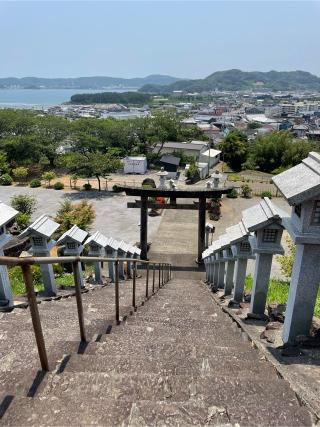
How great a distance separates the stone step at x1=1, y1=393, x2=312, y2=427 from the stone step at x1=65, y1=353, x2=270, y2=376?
2.09 feet

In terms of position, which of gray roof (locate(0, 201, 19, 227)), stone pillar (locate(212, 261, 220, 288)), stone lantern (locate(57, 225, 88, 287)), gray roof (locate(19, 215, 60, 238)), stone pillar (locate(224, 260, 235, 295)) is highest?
gray roof (locate(0, 201, 19, 227))

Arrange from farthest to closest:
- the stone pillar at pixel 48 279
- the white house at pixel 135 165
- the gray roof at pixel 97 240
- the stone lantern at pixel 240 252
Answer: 1. the white house at pixel 135 165
2. the gray roof at pixel 97 240
3. the stone pillar at pixel 48 279
4. the stone lantern at pixel 240 252

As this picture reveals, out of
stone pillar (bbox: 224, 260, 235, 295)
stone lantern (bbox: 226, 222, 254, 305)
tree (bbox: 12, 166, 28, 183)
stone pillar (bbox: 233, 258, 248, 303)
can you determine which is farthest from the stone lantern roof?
tree (bbox: 12, 166, 28, 183)

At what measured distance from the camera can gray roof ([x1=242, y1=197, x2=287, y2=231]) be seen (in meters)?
6.28

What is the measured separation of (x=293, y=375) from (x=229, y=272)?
18.6 feet


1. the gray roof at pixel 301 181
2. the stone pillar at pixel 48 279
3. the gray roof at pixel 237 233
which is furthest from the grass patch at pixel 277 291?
the gray roof at pixel 301 181

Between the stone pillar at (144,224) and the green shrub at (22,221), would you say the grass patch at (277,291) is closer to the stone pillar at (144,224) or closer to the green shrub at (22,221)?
the stone pillar at (144,224)

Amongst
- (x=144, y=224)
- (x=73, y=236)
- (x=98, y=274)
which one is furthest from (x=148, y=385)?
(x=144, y=224)

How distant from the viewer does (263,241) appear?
6578 millimetres

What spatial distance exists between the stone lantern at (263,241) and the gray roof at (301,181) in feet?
3.71

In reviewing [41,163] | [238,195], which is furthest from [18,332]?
[41,163]

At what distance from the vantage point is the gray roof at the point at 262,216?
20.6ft

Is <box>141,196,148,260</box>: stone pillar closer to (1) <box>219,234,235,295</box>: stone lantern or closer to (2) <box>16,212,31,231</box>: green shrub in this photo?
(2) <box>16,212,31,231</box>: green shrub

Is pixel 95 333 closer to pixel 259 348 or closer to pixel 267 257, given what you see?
pixel 259 348
